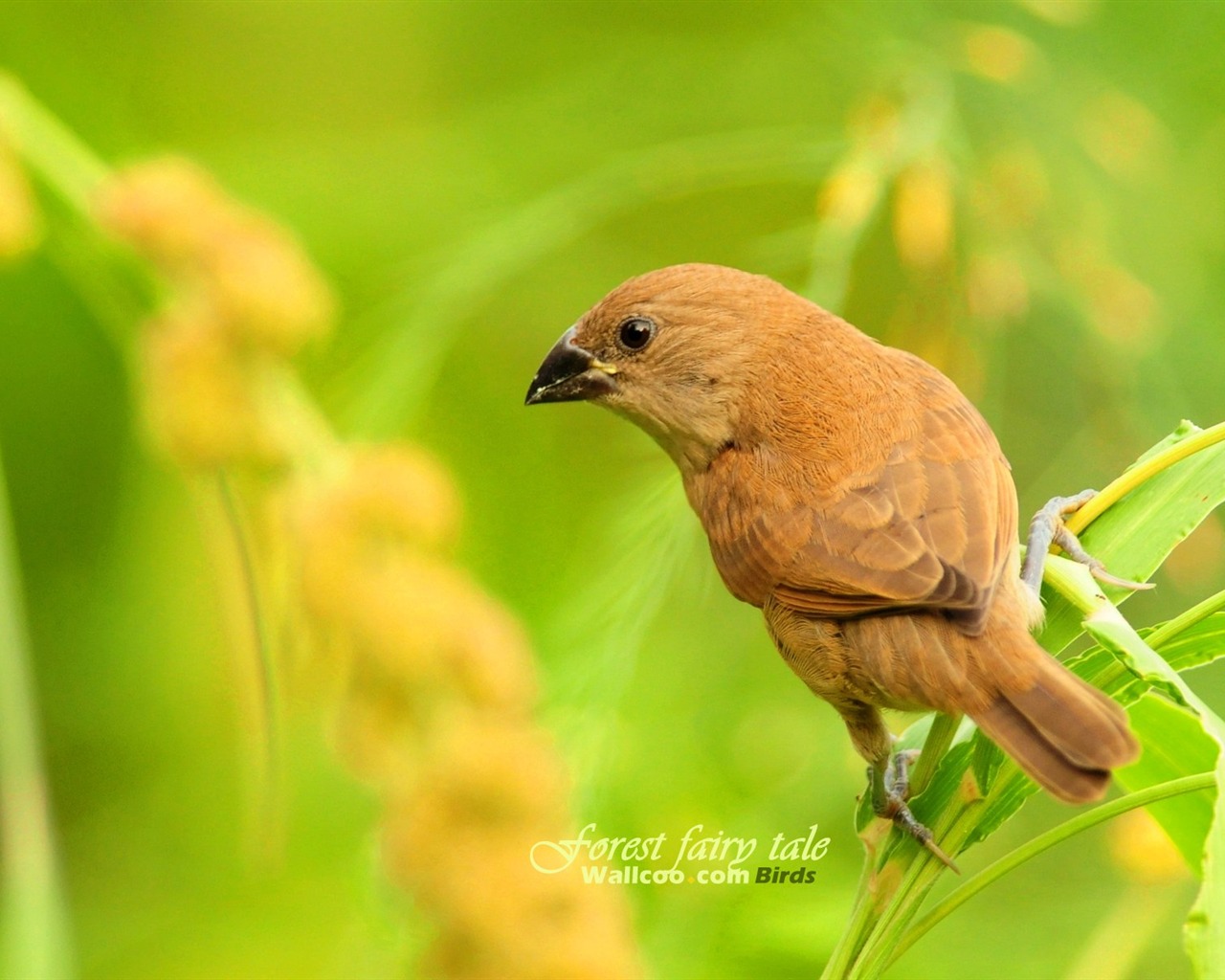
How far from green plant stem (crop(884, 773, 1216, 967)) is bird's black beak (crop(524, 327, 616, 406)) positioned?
1371 millimetres

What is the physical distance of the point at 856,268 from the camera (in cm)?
342

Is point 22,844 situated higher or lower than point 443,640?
lower

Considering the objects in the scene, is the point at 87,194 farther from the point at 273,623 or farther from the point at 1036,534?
the point at 1036,534

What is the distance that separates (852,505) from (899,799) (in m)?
0.57

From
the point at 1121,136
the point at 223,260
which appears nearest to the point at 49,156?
the point at 223,260

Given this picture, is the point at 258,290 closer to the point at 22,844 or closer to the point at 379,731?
the point at 379,731

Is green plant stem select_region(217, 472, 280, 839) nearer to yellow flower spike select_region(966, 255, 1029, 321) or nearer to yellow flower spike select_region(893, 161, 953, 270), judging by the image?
yellow flower spike select_region(893, 161, 953, 270)

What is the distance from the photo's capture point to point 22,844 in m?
1.98

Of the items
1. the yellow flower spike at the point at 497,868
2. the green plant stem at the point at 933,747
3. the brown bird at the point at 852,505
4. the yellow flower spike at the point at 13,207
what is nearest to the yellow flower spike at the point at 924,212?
the brown bird at the point at 852,505

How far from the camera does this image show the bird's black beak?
250cm

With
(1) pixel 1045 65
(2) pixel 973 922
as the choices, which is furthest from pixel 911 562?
(1) pixel 1045 65

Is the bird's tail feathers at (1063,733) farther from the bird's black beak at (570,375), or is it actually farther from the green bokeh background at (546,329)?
the bird's black beak at (570,375)

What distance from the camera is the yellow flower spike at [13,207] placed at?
230 cm

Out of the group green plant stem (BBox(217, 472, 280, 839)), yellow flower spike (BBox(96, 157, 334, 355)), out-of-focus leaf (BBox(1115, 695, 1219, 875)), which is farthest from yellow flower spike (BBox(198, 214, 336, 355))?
out-of-focus leaf (BBox(1115, 695, 1219, 875))
